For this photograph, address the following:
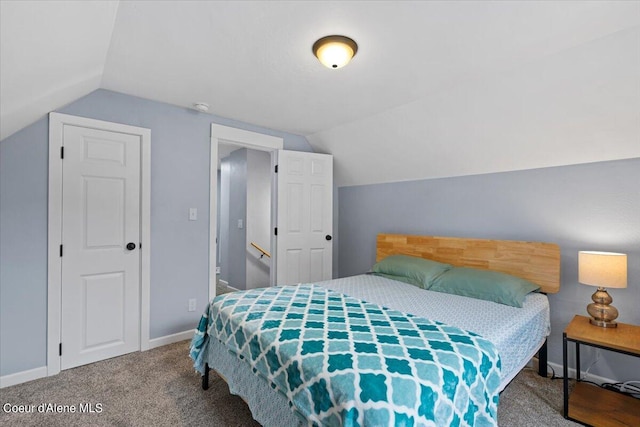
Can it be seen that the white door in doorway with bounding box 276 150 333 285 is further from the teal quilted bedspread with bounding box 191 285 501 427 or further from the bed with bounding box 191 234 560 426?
the teal quilted bedspread with bounding box 191 285 501 427

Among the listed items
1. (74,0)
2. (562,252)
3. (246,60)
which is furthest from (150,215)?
(562,252)

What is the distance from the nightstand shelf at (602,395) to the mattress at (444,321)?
0.72 feet

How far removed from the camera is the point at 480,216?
114 inches

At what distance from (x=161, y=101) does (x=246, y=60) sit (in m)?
1.26

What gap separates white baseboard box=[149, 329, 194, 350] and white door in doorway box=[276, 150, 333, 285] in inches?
42.1

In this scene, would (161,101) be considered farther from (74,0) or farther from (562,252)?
(562,252)

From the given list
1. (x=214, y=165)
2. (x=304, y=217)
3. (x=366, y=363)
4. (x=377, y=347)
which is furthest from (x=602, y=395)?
(x=214, y=165)

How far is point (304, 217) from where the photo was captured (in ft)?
12.3

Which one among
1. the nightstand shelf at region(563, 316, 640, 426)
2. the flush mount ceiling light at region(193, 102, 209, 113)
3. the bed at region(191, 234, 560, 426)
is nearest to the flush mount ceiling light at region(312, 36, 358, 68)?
the flush mount ceiling light at region(193, 102, 209, 113)

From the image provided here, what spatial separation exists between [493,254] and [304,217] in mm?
2084

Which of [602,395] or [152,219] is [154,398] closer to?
[152,219]

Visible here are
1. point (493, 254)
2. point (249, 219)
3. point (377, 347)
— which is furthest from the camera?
point (249, 219)

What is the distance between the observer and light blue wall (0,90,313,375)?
2.17 m

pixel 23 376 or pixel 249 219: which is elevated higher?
pixel 249 219
